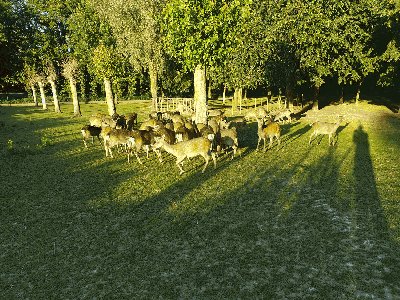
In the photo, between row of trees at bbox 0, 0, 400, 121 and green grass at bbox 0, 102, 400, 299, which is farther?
row of trees at bbox 0, 0, 400, 121

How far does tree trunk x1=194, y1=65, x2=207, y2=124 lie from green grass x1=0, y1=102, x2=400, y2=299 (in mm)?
5199

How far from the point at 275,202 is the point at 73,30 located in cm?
3506

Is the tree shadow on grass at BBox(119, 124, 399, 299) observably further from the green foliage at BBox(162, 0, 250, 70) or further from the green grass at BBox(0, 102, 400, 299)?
the green foliage at BBox(162, 0, 250, 70)

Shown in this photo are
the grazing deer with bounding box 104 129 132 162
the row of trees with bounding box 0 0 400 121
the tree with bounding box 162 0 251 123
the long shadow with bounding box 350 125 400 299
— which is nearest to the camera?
the long shadow with bounding box 350 125 400 299

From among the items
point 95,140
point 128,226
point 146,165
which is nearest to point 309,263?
point 128,226

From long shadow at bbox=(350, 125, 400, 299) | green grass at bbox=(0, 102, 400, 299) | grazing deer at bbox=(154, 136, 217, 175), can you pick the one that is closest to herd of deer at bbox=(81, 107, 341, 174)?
grazing deer at bbox=(154, 136, 217, 175)

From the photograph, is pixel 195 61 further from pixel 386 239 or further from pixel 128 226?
pixel 386 239

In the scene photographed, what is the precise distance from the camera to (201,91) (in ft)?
72.4

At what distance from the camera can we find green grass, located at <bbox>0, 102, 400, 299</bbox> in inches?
327

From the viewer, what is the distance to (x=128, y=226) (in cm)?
1138

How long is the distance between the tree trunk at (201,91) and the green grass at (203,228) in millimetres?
5199

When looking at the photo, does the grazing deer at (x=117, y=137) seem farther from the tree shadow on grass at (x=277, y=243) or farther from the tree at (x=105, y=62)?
the tree at (x=105, y=62)

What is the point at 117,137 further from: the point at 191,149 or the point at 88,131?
the point at 191,149

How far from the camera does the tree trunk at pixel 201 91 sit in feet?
70.6
